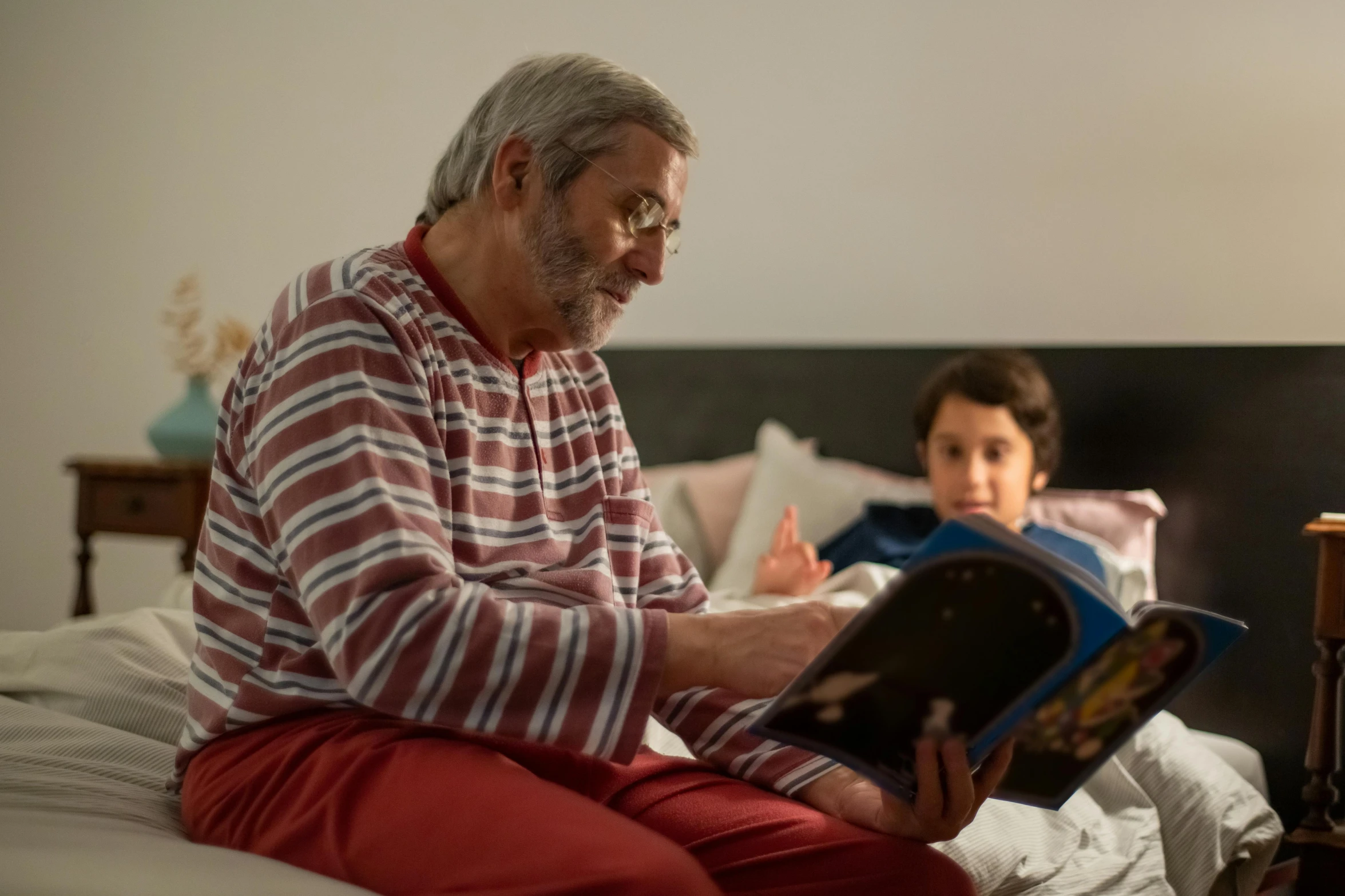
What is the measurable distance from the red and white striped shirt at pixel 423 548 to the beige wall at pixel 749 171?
1526 mm

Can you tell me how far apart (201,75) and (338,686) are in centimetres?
317

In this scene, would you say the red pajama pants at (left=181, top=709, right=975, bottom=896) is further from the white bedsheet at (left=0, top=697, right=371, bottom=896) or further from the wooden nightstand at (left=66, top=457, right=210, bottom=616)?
the wooden nightstand at (left=66, top=457, right=210, bottom=616)

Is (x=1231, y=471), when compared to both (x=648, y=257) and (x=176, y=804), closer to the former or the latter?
(x=648, y=257)

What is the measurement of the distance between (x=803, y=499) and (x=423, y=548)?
1595 millimetres

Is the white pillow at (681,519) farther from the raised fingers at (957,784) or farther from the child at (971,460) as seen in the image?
the raised fingers at (957,784)

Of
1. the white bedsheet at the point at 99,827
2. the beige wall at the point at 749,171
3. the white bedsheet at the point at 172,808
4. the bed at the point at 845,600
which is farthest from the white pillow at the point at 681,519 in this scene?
the white bedsheet at the point at 99,827

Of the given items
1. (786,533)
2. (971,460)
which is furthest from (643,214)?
(971,460)

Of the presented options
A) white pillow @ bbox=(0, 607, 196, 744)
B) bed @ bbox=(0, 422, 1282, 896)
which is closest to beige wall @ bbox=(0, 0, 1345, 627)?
bed @ bbox=(0, 422, 1282, 896)

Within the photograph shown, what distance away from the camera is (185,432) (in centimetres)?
296

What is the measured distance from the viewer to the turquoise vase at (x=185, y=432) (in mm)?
2957

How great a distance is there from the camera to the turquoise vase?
2.96 metres

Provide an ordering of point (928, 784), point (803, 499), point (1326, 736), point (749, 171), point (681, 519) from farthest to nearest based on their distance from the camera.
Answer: point (749, 171), point (681, 519), point (803, 499), point (1326, 736), point (928, 784)

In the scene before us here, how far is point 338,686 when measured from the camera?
0.97m

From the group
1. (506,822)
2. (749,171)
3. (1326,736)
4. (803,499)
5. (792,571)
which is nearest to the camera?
(506,822)
